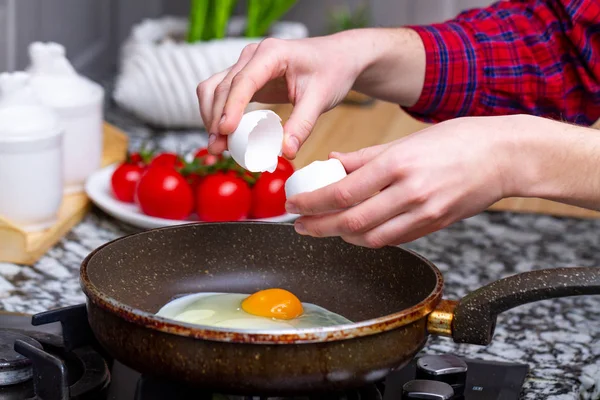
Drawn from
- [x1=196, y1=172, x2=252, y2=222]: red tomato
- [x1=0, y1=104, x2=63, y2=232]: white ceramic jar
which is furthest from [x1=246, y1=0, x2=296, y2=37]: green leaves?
[x1=0, y1=104, x2=63, y2=232]: white ceramic jar

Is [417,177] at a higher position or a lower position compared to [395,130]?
higher

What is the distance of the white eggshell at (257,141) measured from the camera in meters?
1.01

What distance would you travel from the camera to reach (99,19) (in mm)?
2508

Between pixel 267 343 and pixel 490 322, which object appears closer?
pixel 267 343

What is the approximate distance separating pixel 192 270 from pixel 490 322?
0.41 metres

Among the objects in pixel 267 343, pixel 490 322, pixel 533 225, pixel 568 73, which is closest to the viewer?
pixel 267 343

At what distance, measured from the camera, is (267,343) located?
0.80 meters

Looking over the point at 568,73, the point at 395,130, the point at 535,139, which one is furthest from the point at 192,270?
the point at 395,130

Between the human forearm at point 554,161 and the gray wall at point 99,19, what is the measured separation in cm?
117

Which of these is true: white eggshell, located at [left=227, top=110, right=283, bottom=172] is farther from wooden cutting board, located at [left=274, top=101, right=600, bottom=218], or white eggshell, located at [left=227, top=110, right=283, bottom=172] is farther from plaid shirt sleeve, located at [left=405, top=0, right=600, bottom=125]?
wooden cutting board, located at [left=274, top=101, right=600, bottom=218]

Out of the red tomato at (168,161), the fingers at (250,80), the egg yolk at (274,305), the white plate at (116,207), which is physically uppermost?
the fingers at (250,80)

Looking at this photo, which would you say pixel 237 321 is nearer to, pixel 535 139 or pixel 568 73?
pixel 535 139

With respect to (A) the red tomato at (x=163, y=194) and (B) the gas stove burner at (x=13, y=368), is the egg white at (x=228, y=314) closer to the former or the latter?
(B) the gas stove burner at (x=13, y=368)

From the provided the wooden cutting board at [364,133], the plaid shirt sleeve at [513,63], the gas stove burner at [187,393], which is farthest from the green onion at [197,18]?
the gas stove burner at [187,393]
